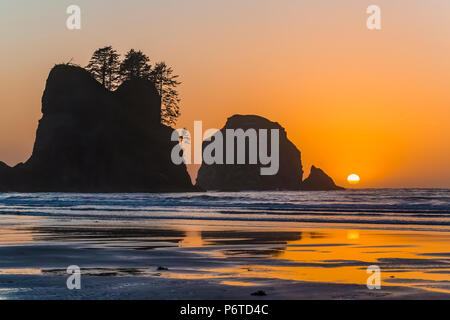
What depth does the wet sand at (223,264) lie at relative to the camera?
10227 mm

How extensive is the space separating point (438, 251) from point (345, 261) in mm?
3649

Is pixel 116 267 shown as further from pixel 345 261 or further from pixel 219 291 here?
pixel 345 261

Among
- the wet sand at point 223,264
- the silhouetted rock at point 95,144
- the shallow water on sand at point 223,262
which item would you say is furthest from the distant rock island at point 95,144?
the wet sand at point 223,264

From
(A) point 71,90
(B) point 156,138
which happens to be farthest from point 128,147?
(A) point 71,90

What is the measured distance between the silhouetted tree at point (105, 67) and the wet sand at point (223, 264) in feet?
Answer: 397

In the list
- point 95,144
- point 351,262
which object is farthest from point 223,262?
point 95,144

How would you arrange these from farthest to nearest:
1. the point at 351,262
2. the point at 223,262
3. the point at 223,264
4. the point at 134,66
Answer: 1. the point at 134,66
2. the point at 223,262
3. the point at 351,262
4. the point at 223,264

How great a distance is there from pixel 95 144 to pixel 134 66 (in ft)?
87.0

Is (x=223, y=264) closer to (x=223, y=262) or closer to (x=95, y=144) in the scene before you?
(x=223, y=262)

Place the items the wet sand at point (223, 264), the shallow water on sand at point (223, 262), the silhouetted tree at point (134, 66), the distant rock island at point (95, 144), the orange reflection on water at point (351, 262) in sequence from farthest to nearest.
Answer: the silhouetted tree at point (134, 66) → the distant rock island at point (95, 144) → the orange reflection on water at point (351, 262) → the shallow water on sand at point (223, 262) → the wet sand at point (223, 264)

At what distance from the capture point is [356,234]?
2352 cm

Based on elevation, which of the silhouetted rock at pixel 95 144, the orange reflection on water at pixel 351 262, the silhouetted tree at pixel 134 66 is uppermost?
the silhouetted tree at pixel 134 66

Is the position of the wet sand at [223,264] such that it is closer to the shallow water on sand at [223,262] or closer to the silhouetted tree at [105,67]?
the shallow water on sand at [223,262]

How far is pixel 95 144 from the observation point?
12244 cm
